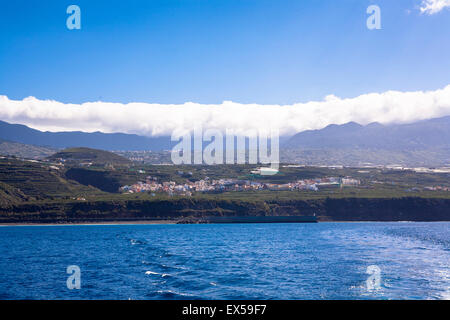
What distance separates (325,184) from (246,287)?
142583mm

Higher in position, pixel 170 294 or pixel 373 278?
pixel 170 294

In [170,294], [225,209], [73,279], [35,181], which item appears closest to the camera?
[170,294]

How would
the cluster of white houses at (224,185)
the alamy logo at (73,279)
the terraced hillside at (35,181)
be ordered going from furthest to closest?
the cluster of white houses at (224,185) → the terraced hillside at (35,181) → the alamy logo at (73,279)

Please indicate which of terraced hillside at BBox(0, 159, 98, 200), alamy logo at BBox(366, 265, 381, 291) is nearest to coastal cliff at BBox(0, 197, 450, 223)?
terraced hillside at BBox(0, 159, 98, 200)

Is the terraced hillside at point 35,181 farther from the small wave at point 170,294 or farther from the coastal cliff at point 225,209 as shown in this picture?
the small wave at point 170,294

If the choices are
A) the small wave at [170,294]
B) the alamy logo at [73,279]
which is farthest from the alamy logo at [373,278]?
the alamy logo at [73,279]

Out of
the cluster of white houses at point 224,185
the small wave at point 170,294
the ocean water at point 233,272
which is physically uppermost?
the small wave at point 170,294

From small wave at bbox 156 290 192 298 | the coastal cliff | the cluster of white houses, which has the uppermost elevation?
small wave at bbox 156 290 192 298

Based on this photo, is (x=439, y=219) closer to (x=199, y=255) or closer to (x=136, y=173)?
(x=199, y=255)

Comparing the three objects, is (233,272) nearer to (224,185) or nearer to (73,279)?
(73,279)

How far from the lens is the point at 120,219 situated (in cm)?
12025

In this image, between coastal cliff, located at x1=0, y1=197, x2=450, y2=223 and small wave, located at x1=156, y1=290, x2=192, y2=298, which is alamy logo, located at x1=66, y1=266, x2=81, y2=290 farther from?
coastal cliff, located at x1=0, y1=197, x2=450, y2=223

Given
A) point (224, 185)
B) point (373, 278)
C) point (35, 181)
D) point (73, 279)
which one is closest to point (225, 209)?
point (224, 185)
